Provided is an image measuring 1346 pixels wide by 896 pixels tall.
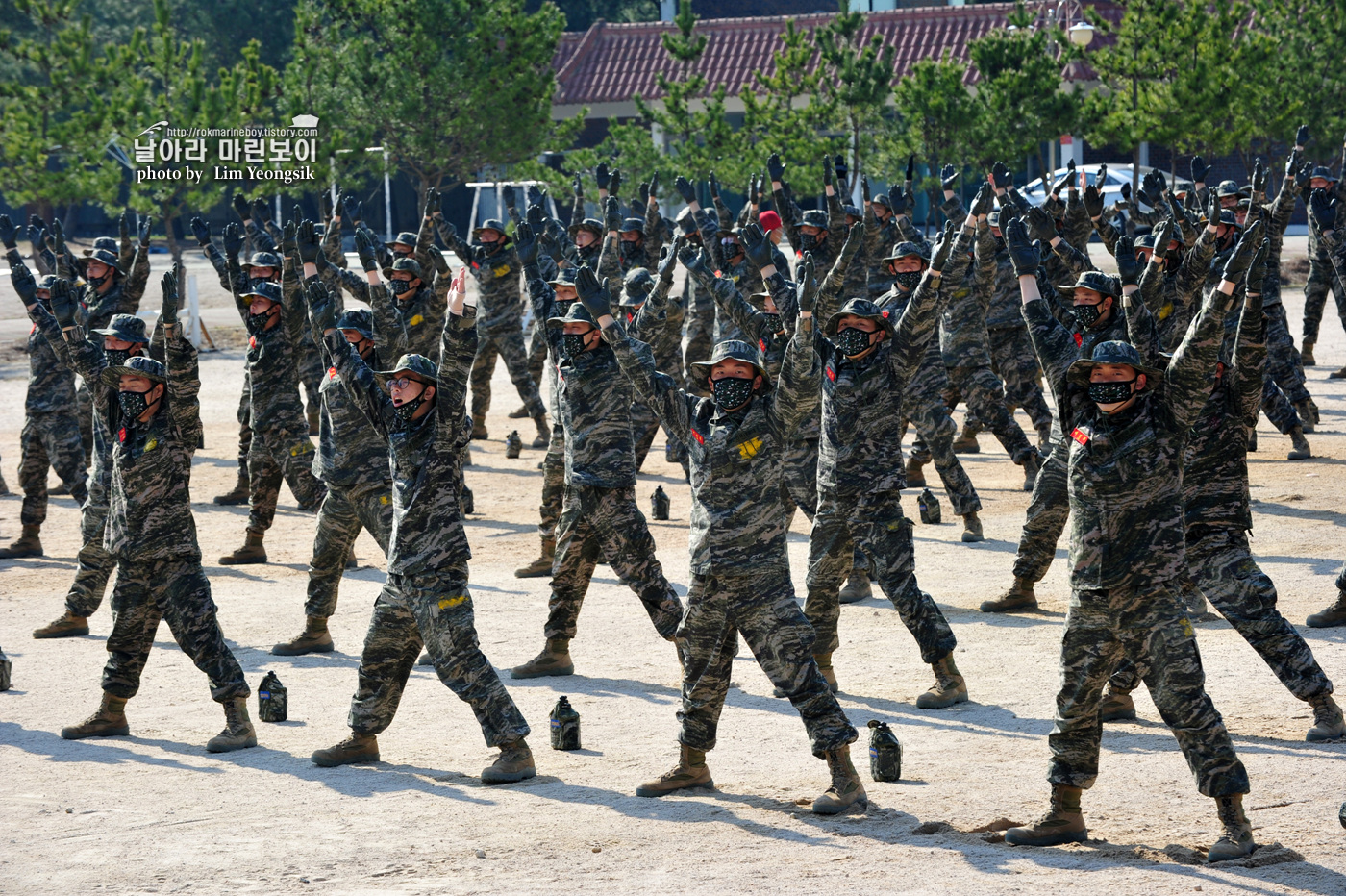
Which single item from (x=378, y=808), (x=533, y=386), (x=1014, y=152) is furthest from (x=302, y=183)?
(x=378, y=808)

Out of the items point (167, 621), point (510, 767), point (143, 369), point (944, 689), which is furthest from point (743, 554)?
point (143, 369)

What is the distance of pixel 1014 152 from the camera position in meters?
32.1

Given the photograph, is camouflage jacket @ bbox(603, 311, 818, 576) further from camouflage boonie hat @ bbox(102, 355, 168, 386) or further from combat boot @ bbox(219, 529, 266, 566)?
combat boot @ bbox(219, 529, 266, 566)

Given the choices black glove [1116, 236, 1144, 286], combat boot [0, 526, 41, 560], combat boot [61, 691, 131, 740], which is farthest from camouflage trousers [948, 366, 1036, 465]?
combat boot [0, 526, 41, 560]

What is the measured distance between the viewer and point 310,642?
11.6m

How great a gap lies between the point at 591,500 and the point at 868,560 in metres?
1.90

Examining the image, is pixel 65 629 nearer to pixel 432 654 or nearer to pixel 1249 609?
pixel 432 654

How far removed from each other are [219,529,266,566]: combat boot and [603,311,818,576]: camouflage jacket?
711 centimetres

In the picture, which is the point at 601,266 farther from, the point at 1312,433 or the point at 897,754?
the point at 897,754

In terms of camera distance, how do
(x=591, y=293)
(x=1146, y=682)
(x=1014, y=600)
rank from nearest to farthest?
(x=1146, y=682) → (x=591, y=293) → (x=1014, y=600)

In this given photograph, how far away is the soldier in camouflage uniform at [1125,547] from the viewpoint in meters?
7.38

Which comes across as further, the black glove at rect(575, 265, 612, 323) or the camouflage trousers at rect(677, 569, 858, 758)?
the black glove at rect(575, 265, 612, 323)

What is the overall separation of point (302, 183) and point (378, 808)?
29.9 m

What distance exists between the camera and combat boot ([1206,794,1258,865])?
717 cm
